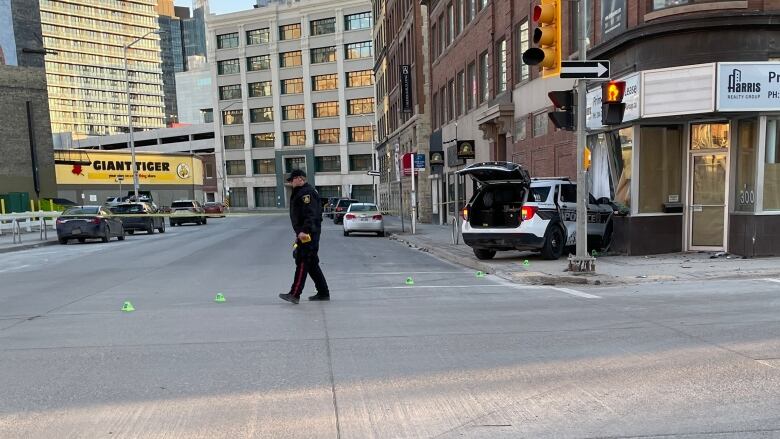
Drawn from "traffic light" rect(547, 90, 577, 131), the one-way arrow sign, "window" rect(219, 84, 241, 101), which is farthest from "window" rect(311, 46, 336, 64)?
the one-way arrow sign

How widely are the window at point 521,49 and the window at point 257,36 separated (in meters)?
68.4

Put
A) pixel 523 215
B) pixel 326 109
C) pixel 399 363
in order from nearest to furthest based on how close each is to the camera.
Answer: pixel 399 363, pixel 523 215, pixel 326 109

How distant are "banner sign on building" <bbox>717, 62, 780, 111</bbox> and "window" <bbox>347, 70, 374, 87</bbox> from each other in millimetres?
68514

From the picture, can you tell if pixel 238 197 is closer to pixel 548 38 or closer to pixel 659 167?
pixel 659 167

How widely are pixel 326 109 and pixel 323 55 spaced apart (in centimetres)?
759

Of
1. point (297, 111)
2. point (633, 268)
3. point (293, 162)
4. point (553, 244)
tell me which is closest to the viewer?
point (633, 268)

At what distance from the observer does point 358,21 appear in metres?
76.8

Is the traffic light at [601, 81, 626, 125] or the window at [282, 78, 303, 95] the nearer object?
the traffic light at [601, 81, 626, 125]

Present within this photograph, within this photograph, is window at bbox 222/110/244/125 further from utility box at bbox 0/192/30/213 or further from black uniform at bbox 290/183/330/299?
black uniform at bbox 290/183/330/299

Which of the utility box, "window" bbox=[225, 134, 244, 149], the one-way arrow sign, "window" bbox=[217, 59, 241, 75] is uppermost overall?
"window" bbox=[217, 59, 241, 75]

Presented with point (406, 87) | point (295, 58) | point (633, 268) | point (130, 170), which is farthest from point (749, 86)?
point (295, 58)

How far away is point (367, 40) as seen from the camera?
76.2m

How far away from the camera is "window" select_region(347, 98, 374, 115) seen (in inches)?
3071

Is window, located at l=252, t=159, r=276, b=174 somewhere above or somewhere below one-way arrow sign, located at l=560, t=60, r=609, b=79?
above
